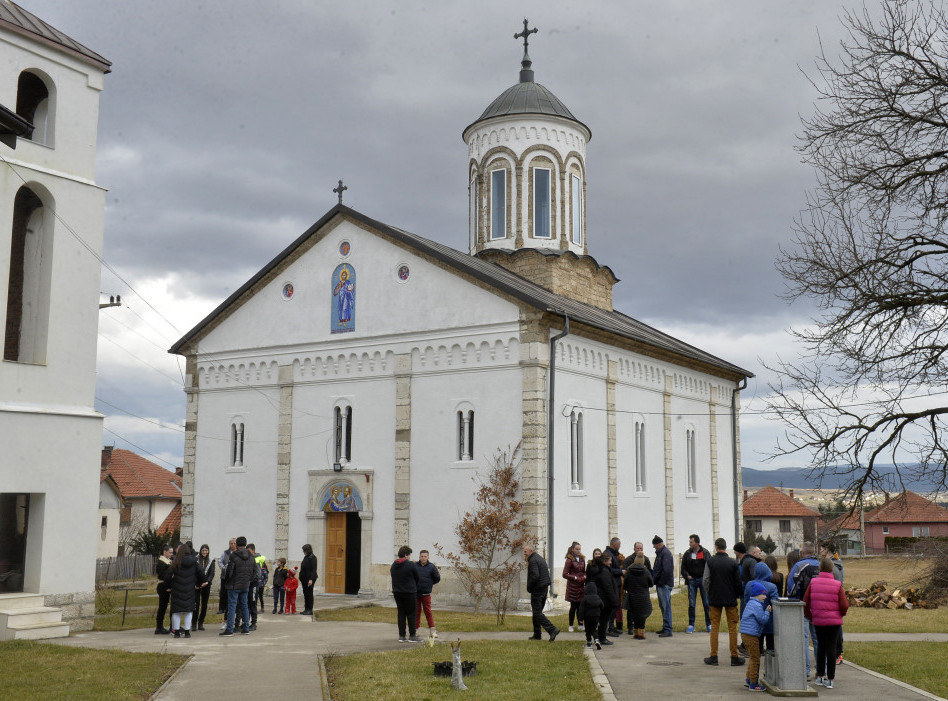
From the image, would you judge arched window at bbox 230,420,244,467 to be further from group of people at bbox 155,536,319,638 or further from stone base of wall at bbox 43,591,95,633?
stone base of wall at bbox 43,591,95,633

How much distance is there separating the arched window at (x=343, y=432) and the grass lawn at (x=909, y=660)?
1267 cm

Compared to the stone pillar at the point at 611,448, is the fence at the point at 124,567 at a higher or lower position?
lower

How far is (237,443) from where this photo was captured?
83.4 feet

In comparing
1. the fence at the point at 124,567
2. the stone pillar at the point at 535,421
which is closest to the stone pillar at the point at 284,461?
the stone pillar at the point at 535,421

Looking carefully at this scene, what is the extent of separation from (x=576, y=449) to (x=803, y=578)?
35.1 feet

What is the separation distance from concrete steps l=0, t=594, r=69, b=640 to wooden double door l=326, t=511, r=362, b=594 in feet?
27.7

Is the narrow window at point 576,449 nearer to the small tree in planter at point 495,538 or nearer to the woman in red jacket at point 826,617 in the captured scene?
the small tree in planter at point 495,538

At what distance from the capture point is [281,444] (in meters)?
24.3

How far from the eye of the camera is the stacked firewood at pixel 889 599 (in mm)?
22234

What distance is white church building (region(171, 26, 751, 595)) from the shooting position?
21.4m

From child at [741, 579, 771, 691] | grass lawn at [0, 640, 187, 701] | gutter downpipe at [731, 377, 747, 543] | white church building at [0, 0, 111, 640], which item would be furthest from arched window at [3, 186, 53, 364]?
gutter downpipe at [731, 377, 747, 543]

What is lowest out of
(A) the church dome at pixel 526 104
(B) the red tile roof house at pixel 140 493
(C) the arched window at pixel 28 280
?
(B) the red tile roof house at pixel 140 493

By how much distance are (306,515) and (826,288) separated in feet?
50.3

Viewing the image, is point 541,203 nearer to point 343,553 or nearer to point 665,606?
point 343,553
